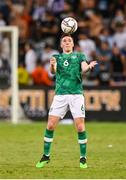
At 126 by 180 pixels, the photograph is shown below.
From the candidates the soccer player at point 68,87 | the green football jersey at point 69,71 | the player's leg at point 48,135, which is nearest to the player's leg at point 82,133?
the soccer player at point 68,87

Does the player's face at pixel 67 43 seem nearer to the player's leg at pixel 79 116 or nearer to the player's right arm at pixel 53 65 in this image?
the player's right arm at pixel 53 65

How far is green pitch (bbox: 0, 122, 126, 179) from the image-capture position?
476 inches

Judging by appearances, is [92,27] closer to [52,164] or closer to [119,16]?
[119,16]

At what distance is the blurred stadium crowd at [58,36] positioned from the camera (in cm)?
2589

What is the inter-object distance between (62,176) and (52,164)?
182 centimetres

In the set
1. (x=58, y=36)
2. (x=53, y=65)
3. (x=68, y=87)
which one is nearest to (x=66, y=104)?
(x=68, y=87)

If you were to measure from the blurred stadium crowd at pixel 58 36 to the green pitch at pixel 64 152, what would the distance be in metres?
2.54

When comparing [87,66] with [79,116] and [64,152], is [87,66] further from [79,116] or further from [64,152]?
[64,152]

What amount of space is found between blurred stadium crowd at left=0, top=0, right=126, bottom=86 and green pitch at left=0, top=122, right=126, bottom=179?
8.34ft

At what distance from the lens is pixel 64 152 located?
1574 centimetres

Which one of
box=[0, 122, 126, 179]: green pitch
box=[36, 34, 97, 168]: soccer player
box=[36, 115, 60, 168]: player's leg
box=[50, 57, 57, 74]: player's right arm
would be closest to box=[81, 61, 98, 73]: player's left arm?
box=[36, 34, 97, 168]: soccer player

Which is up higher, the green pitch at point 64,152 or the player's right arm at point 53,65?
the player's right arm at point 53,65

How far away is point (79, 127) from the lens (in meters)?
12.8

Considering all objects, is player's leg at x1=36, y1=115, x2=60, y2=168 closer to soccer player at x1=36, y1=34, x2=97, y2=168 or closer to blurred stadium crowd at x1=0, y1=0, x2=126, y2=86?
soccer player at x1=36, y1=34, x2=97, y2=168
